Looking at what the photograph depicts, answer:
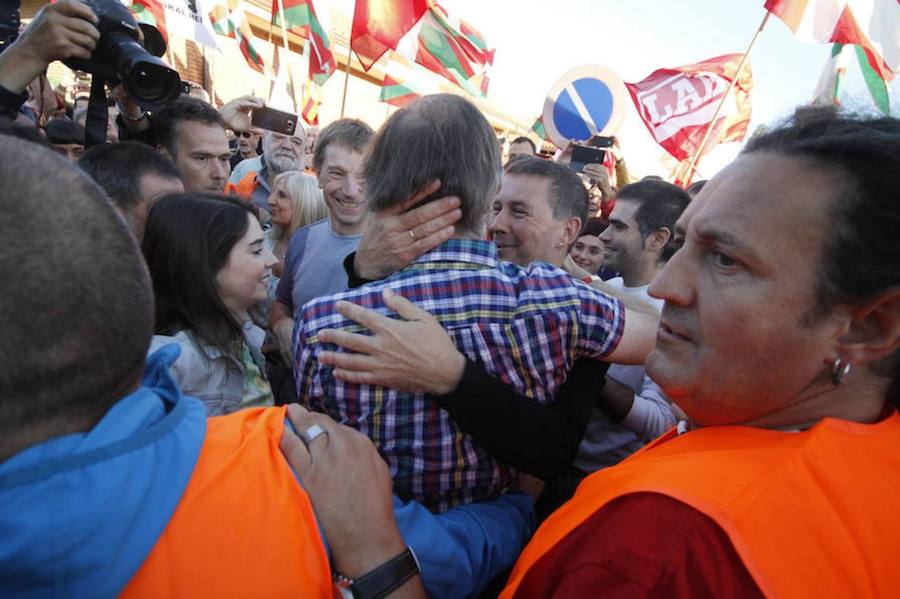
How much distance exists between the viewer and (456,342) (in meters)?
1.33

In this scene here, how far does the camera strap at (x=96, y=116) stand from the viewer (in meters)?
2.52

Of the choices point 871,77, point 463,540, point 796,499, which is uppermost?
point 871,77

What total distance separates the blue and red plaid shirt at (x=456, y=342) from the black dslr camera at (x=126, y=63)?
170 centimetres

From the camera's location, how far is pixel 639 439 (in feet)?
6.91

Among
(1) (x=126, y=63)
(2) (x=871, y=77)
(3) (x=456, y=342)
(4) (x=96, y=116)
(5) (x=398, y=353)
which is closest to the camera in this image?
(5) (x=398, y=353)

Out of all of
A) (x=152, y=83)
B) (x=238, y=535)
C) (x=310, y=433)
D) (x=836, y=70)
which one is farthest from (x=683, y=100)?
(x=238, y=535)

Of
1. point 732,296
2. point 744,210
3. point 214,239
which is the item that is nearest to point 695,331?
point 732,296

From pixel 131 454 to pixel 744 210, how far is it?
3.45 feet

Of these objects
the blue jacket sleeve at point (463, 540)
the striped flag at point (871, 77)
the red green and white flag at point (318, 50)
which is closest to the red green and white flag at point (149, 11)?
the red green and white flag at point (318, 50)

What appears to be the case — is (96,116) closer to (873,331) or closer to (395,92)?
(873,331)

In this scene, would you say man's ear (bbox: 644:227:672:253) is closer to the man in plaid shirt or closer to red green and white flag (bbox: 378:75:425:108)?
the man in plaid shirt

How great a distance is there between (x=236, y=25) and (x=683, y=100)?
23.0ft

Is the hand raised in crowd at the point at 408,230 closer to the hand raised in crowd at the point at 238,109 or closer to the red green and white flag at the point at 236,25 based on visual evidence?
the hand raised in crowd at the point at 238,109

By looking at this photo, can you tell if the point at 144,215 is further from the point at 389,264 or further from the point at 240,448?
the point at 240,448
